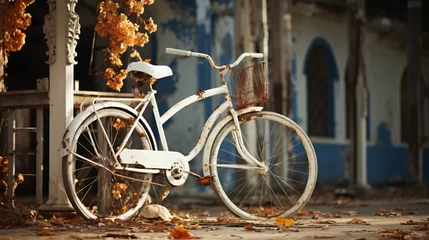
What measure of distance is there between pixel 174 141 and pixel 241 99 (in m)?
5.79

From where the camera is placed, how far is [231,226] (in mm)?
5707

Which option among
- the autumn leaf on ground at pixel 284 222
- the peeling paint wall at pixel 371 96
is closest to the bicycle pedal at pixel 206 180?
the autumn leaf on ground at pixel 284 222

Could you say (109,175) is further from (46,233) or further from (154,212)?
(46,233)

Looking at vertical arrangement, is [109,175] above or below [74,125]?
below

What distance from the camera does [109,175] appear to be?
6273 mm

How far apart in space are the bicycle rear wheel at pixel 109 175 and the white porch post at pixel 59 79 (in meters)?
0.16

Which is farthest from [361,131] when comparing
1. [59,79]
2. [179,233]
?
[179,233]

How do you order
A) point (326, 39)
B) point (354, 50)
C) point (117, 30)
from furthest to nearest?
point (326, 39) → point (354, 50) → point (117, 30)

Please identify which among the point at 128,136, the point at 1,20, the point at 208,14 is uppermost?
the point at 208,14

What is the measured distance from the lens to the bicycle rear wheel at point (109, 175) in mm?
5561

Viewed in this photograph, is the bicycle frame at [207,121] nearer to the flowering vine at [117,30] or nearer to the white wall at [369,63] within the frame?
the flowering vine at [117,30]

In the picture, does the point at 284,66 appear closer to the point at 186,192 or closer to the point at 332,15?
the point at 186,192

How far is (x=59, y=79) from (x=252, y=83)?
1.41m

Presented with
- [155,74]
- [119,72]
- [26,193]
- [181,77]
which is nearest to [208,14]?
[181,77]
